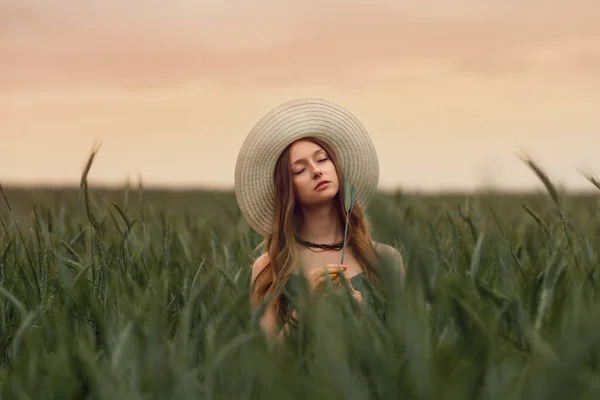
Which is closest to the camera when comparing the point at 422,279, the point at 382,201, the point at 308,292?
the point at 382,201

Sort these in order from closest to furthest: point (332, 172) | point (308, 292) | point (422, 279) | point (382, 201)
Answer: point (382, 201)
point (308, 292)
point (422, 279)
point (332, 172)

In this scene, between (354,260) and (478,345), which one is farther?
(354,260)

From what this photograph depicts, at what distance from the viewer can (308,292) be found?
0.97 meters

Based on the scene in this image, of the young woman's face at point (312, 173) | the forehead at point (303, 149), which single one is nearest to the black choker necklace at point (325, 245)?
the young woman's face at point (312, 173)

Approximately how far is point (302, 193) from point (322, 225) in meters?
0.12

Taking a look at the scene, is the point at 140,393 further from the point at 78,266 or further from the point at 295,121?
the point at 295,121

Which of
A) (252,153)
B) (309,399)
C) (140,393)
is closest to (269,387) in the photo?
(309,399)

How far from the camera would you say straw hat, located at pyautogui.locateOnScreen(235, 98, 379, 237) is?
7.15ft

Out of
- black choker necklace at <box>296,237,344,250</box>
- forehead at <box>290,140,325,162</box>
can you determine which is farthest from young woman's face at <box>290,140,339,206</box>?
black choker necklace at <box>296,237,344,250</box>

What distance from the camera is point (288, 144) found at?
2.16 m

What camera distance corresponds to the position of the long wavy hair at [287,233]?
2098 millimetres

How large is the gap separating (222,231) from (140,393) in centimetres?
278

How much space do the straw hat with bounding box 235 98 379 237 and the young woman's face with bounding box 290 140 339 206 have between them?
0.04m

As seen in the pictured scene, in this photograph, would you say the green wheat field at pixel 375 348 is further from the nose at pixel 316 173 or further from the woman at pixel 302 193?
the nose at pixel 316 173
